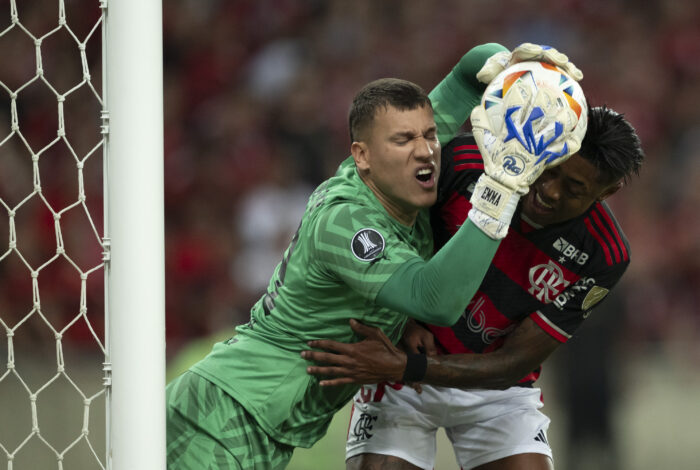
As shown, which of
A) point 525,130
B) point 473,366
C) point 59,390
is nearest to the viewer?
point 525,130

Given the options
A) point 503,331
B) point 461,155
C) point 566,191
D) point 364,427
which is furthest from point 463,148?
point 364,427

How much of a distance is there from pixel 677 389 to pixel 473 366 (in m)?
2.97

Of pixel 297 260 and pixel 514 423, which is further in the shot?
pixel 514 423

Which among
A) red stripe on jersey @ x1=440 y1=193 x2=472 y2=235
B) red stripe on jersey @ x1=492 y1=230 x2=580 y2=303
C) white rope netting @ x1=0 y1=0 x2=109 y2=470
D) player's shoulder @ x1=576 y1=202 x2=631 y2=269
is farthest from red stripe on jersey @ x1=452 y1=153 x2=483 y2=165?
white rope netting @ x1=0 y1=0 x2=109 y2=470

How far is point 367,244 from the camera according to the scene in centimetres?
238

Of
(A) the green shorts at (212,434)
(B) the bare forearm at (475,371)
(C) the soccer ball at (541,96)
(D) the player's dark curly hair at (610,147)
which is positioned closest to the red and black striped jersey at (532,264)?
(B) the bare forearm at (475,371)

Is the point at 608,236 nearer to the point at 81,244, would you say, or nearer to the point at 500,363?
the point at 500,363

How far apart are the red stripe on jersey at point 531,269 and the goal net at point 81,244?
1.27m

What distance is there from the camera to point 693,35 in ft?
23.5

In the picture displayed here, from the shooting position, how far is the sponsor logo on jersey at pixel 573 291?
3047 millimetres

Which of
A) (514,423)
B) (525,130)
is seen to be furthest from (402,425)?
(525,130)

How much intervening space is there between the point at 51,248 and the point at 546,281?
3.28 metres

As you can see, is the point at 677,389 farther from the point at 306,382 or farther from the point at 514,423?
the point at 306,382

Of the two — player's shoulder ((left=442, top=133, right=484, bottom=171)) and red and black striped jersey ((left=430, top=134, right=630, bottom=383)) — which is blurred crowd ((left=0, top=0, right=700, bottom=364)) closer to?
red and black striped jersey ((left=430, top=134, right=630, bottom=383))
